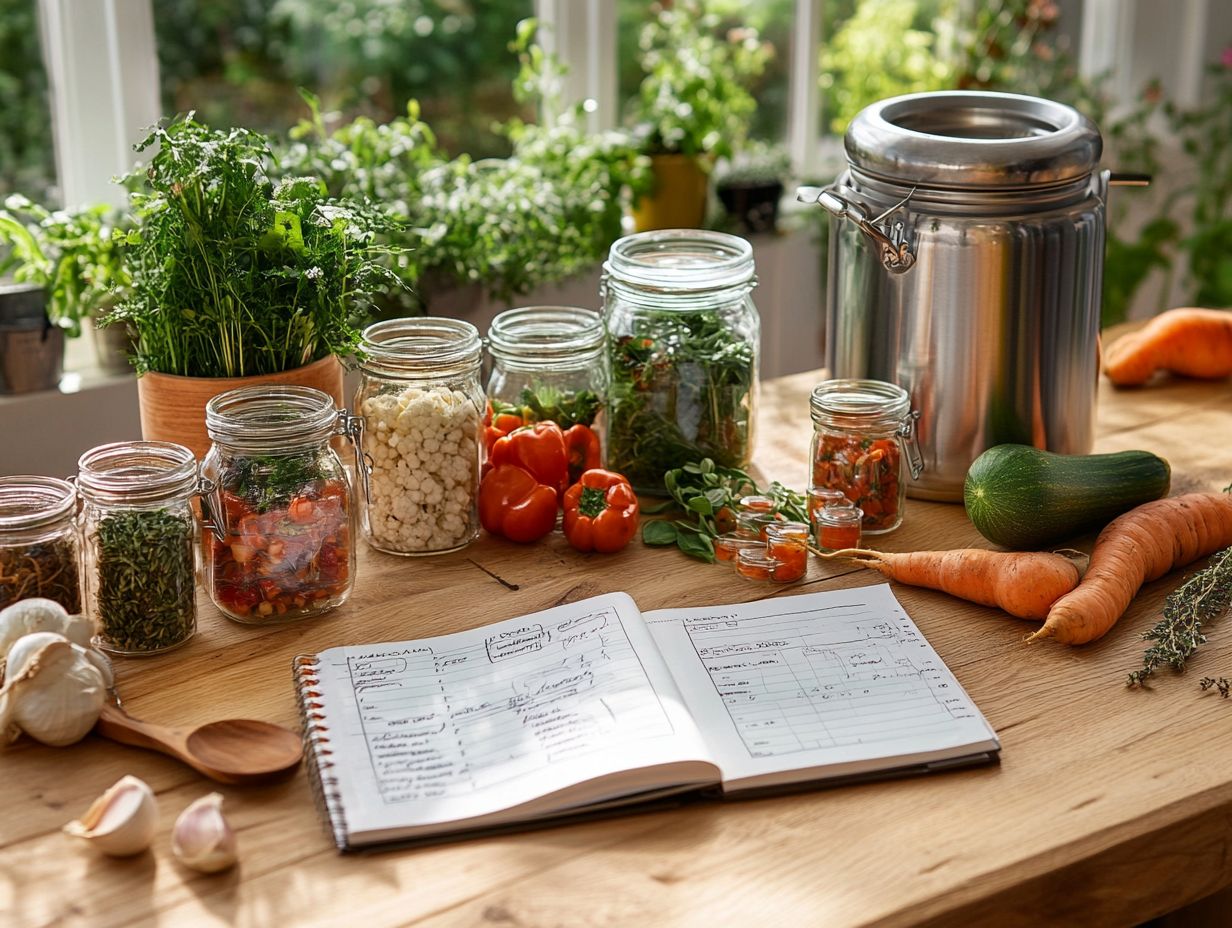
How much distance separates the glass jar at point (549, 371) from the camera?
148cm

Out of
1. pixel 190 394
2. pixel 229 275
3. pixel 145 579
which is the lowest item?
pixel 145 579

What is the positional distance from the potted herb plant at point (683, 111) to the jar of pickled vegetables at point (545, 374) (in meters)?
0.95

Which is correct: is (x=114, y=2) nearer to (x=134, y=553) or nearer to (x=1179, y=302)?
(x=134, y=553)

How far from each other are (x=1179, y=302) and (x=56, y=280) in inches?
108

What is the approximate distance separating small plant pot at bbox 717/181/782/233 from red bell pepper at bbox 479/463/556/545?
4.36 feet

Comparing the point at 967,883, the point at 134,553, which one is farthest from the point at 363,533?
the point at 967,883

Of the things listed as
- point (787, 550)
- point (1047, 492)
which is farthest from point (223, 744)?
point (1047, 492)

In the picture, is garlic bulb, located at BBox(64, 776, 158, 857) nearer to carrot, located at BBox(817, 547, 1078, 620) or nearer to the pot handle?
carrot, located at BBox(817, 547, 1078, 620)

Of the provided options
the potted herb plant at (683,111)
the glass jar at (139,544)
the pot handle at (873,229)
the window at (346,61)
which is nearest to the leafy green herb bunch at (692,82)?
the potted herb plant at (683,111)

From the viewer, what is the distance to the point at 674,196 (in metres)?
2.47

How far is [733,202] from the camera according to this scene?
263 cm

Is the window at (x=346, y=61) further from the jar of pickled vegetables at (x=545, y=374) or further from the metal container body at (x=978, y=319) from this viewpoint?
the metal container body at (x=978, y=319)

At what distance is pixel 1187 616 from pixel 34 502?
40.6 inches

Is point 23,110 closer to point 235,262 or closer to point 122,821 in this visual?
point 235,262
